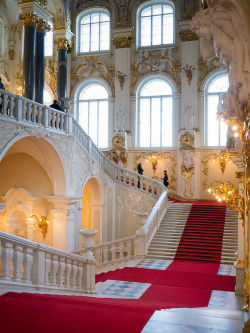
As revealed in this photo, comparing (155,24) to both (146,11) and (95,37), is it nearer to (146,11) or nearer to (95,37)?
(146,11)

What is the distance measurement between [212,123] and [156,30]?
6822 mm

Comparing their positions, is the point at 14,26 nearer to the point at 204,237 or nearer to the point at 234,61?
the point at 204,237

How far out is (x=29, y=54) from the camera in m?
14.5

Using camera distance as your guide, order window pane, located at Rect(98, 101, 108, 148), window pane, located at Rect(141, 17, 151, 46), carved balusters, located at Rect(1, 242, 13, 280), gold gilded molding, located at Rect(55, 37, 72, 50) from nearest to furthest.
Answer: carved balusters, located at Rect(1, 242, 13, 280)
gold gilded molding, located at Rect(55, 37, 72, 50)
window pane, located at Rect(141, 17, 151, 46)
window pane, located at Rect(98, 101, 108, 148)

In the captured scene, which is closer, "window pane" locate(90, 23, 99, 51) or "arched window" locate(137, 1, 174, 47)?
"arched window" locate(137, 1, 174, 47)

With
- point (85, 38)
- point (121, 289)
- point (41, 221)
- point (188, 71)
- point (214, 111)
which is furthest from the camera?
point (85, 38)

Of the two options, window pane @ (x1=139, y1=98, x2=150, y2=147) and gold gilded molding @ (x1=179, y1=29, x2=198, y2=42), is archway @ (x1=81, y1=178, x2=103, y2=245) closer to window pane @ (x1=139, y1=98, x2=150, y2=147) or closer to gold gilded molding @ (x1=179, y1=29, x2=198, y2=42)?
window pane @ (x1=139, y1=98, x2=150, y2=147)

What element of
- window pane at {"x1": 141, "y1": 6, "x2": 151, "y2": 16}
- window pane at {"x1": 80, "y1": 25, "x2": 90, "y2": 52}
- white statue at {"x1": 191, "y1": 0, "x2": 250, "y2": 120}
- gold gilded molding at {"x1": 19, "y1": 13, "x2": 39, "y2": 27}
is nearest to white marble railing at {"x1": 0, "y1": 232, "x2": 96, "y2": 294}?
white statue at {"x1": 191, "y1": 0, "x2": 250, "y2": 120}

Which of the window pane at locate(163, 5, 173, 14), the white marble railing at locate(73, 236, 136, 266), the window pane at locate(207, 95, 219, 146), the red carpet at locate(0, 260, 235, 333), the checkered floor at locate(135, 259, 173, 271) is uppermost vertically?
the window pane at locate(163, 5, 173, 14)

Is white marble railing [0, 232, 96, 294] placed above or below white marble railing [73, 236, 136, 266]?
above

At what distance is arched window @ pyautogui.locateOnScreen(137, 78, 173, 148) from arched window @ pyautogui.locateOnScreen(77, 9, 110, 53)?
406 centimetres

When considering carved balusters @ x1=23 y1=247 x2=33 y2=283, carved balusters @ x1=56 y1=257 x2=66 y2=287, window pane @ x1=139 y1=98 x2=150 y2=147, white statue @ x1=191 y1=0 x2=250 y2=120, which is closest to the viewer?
white statue @ x1=191 y1=0 x2=250 y2=120

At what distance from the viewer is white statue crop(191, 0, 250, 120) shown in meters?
3.75

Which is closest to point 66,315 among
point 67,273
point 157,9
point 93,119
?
point 67,273
